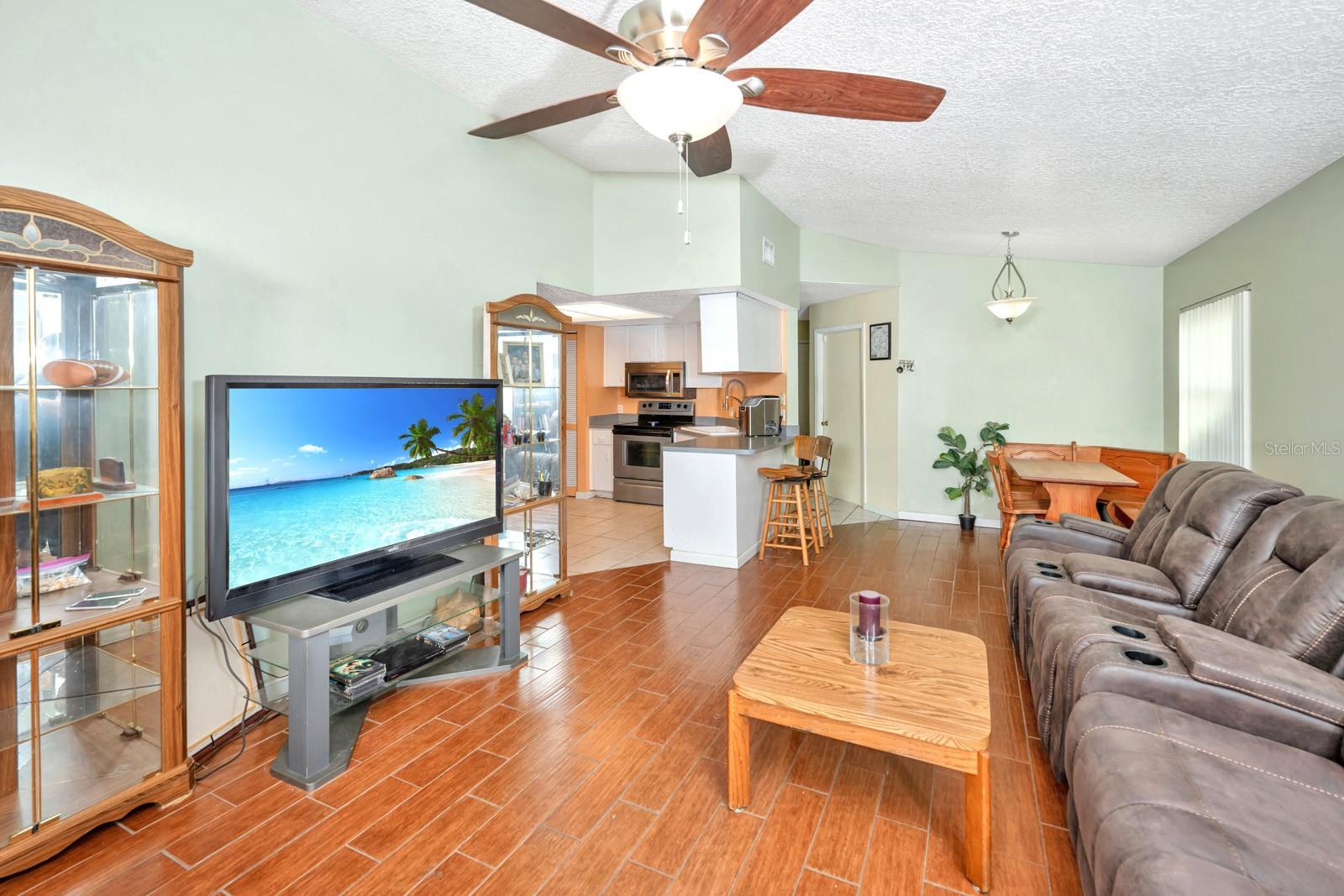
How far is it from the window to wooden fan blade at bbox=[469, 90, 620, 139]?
4.35 m

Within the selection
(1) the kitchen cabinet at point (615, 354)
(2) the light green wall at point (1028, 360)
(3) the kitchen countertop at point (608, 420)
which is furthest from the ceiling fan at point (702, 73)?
(3) the kitchen countertop at point (608, 420)

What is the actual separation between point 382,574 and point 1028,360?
574 cm

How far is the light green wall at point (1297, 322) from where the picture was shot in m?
3.17

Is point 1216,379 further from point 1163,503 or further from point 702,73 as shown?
point 702,73

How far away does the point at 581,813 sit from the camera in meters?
1.92

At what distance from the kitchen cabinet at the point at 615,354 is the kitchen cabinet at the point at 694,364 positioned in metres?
0.76

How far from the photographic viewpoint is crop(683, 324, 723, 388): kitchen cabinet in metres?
6.92

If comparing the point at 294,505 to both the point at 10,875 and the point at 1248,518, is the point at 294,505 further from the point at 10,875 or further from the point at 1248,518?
the point at 1248,518

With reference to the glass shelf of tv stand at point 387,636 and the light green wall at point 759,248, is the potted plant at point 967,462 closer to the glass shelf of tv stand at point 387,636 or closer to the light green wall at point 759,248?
the light green wall at point 759,248

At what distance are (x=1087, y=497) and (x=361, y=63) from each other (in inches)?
198

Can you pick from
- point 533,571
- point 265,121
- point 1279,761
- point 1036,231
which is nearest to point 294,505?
point 265,121

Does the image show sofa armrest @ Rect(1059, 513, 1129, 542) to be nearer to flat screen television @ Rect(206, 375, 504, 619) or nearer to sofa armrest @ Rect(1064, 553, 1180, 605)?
sofa armrest @ Rect(1064, 553, 1180, 605)

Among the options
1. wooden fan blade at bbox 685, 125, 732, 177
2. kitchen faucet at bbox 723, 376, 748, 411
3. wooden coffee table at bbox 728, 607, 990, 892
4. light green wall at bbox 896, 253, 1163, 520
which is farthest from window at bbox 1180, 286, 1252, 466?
wooden fan blade at bbox 685, 125, 732, 177

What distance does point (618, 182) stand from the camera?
4418mm
